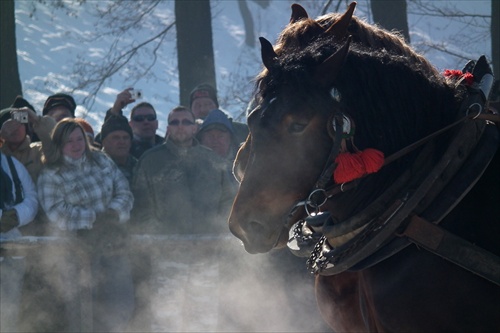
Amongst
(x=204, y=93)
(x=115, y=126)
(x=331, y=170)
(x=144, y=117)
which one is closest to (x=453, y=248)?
(x=331, y=170)

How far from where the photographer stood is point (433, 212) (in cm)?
305

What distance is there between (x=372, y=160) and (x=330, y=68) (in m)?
0.40

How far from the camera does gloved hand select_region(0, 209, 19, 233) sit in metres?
6.26

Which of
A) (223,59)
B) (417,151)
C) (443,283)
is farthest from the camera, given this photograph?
(223,59)

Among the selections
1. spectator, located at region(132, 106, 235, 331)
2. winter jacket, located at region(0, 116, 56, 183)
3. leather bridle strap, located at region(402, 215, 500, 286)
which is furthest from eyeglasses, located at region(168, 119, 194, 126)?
leather bridle strap, located at region(402, 215, 500, 286)

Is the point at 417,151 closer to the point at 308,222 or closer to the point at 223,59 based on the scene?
the point at 308,222

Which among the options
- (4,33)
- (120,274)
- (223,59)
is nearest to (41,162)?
(120,274)

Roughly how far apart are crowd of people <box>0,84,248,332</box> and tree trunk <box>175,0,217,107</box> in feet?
10.5

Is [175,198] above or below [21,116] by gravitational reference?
below

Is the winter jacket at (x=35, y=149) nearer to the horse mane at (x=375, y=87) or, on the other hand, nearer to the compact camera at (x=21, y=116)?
the compact camera at (x=21, y=116)

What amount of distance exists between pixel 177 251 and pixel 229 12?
1904 cm

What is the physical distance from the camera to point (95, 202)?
6.54m

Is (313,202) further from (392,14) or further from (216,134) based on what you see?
(392,14)

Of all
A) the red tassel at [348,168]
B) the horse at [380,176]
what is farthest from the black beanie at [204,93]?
the red tassel at [348,168]
